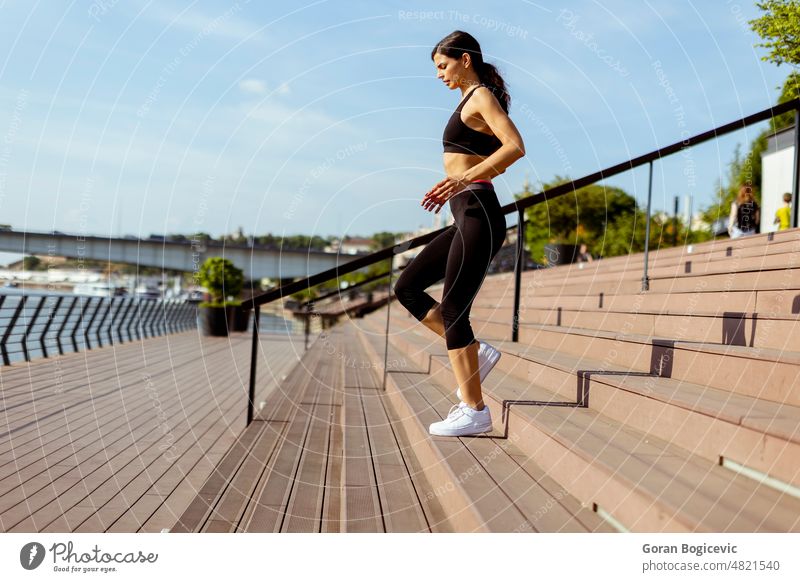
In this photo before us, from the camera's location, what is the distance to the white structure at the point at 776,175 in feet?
56.5

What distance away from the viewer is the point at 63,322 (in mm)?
13555

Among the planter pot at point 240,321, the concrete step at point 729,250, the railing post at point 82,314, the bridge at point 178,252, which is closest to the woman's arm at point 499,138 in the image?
the concrete step at point 729,250

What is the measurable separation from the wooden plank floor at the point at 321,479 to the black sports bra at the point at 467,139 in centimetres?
157

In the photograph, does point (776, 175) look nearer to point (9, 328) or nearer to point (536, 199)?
point (536, 199)

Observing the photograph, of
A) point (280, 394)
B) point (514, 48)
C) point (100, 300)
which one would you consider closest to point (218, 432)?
point (280, 394)

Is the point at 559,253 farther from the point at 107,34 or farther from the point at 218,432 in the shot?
the point at 107,34

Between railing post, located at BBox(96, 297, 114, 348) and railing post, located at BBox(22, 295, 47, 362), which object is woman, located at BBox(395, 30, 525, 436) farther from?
railing post, located at BBox(96, 297, 114, 348)

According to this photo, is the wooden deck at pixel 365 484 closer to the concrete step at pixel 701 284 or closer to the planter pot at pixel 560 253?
the concrete step at pixel 701 284

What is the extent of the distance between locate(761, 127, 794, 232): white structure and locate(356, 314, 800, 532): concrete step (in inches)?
637

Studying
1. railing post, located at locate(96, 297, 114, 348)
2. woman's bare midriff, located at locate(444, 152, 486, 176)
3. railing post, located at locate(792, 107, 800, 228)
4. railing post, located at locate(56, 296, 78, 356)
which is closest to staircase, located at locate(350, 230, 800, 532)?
railing post, located at locate(792, 107, 800, 228)

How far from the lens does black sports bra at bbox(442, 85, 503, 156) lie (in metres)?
3.23

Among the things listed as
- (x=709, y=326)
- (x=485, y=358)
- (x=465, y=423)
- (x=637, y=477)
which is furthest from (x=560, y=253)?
(x=637, y=477)

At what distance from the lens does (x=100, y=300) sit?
16.1 meters

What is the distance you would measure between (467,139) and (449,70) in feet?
1.16
